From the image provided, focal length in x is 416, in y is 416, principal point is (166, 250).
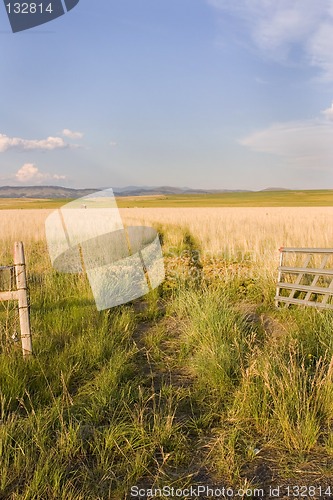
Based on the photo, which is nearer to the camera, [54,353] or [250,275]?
[54,353]

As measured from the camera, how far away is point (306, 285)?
7.41m

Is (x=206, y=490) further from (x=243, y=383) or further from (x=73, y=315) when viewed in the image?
(x=73, y=315)

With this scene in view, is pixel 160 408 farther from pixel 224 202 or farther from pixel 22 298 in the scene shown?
pixel 224 202

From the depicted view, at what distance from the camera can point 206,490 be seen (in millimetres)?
2746

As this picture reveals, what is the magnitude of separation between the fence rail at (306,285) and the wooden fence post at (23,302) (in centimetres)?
418

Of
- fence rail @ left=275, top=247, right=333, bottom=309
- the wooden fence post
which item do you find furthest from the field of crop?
fence rail @ left=275, top=247, right=333, bottom=309

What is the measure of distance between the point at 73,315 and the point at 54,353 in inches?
55.1

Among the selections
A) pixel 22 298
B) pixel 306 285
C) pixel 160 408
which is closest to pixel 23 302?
pixel 22 298

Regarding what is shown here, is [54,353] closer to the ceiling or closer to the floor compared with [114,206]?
closer to the floor

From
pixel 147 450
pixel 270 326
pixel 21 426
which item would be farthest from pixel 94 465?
pixel 270 326

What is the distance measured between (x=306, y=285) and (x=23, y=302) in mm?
4932

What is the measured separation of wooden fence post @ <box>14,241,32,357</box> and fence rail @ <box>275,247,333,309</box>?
13.7ft

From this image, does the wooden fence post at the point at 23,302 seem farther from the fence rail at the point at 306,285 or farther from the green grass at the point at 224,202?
the green grass at the point at 224,202

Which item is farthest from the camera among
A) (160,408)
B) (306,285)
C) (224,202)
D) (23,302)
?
(224,202)
